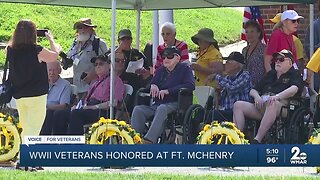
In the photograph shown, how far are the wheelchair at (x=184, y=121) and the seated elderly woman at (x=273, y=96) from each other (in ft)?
1.55

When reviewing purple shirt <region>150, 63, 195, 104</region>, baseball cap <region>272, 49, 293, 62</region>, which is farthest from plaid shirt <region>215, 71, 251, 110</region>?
baseball cap <region>272, 49, 293, 62</region>

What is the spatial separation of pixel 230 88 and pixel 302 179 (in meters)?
2.38

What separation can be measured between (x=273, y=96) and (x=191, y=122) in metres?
1.01

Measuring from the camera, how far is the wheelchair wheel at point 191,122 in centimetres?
1095

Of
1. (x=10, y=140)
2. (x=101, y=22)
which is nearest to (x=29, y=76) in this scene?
(x=10, y=140)

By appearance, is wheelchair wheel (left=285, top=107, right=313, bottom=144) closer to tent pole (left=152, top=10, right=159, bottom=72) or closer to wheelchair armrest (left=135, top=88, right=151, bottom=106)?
wheelchair armrest (left=135, top=88, right=151, bottom=106)

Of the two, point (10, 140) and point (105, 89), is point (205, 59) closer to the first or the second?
point (105, 89)

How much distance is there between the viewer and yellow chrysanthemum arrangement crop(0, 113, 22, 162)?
10234 mm

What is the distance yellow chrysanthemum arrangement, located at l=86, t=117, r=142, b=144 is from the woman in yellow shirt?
6.64 ft

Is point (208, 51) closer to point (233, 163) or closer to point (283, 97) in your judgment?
point (283, 97)

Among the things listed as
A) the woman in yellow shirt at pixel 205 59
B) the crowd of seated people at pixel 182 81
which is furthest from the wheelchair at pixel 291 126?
the woman in yellow shirt at pixel 205 59

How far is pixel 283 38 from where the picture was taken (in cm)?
1183

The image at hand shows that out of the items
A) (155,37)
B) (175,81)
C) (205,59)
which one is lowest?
(175,81)

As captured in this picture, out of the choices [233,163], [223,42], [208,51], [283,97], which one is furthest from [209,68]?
[223,42]
